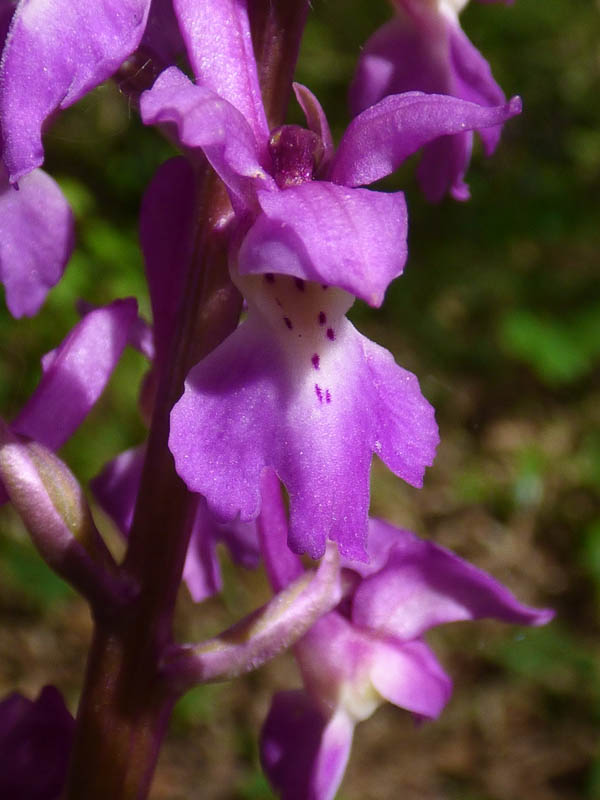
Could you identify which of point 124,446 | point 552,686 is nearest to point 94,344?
point 124,446

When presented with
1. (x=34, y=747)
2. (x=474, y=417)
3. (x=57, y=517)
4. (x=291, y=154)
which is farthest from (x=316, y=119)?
(x=474, y=417)

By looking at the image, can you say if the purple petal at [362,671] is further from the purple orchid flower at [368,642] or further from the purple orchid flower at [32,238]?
the purple orchid flower at [32,238]

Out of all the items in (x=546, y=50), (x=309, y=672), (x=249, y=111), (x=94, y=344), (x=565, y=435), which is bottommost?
(x=565, y=435)

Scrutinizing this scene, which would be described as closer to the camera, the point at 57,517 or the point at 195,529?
the point at 57,517

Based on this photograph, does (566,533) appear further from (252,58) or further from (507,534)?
(252,58)

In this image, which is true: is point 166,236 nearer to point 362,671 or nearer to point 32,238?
point 32,238

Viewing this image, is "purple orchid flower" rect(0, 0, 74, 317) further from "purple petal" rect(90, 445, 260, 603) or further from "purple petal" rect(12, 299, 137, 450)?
"purple petal" rect(90, 445, 260, 603)
